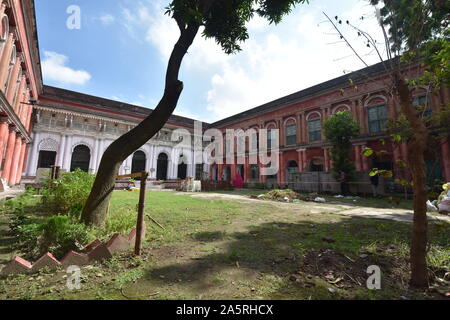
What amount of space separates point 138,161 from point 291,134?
1827 cm

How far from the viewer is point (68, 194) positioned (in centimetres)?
428

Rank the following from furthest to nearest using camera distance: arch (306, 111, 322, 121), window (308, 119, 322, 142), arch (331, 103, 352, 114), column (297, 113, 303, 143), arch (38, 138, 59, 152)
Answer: arch (38, 138, 59, 152)
column (297, 113, 303, 143)
arch (306, 111, 322, 121)
window (308, 119, 322, 142)
arch (331, 103, 352, 114)

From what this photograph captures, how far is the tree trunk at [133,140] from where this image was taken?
357 cm

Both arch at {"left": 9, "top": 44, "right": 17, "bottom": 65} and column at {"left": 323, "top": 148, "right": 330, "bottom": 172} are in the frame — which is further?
column at {"left": 323, "top": 148, "right": 330, "bottom": 172}

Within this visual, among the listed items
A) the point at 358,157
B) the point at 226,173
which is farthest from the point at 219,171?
the point at 358,157

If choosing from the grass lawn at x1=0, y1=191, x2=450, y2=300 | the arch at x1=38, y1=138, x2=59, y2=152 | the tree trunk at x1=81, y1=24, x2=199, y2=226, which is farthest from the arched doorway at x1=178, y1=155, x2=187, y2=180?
the grass lawn at x1=0, y1=191, x2=450, y2=300

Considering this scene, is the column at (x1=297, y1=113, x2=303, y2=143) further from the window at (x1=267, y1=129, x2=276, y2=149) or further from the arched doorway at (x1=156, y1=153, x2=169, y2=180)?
the arched doorway at (x1=156, y1=153, x2=169, y2=180)

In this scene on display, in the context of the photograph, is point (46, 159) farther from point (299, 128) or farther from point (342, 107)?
point (342, 107)

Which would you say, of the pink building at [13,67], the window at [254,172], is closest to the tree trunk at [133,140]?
the pink building at [13,67]

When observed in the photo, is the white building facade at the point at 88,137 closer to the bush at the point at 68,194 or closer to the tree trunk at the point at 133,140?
the bush at the point at 68,194

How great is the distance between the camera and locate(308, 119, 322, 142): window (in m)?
17.0

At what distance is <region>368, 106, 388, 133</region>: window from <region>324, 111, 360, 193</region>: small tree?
2.29 metres

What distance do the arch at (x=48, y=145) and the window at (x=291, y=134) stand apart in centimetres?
2199
